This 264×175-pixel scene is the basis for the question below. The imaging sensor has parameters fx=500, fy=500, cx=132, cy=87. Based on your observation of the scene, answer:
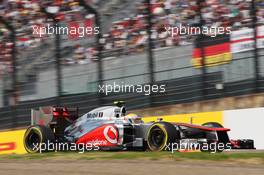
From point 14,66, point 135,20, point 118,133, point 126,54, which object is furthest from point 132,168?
point 14,66

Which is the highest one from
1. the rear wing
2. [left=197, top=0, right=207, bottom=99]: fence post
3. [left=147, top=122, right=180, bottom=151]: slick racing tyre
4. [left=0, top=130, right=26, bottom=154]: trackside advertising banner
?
[left=197, top=0, right=207, bottom=99]: fence post

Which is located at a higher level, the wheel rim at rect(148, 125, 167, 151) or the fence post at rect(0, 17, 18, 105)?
the fence post at rect(0, 17, 18, 105)

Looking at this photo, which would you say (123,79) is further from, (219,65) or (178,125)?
(178,125)

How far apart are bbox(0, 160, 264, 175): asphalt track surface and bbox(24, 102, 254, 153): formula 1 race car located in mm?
2119

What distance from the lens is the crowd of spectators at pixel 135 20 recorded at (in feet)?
42.8

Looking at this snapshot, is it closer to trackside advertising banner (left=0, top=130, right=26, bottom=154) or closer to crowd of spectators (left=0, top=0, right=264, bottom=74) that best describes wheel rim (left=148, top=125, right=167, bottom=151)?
crowd of spectators (left=0, top=0, right=264, bottom=74)

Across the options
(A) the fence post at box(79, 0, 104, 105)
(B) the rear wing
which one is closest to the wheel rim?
(B) the rear wing

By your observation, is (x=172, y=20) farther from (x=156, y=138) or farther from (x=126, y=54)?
(x=156, y=138)

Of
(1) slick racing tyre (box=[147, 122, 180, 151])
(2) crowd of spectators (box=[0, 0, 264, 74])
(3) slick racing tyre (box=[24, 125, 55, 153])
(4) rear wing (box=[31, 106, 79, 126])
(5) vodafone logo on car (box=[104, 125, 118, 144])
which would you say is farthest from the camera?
(2) crowd of spectators (box=[0, 0, 264, 74])

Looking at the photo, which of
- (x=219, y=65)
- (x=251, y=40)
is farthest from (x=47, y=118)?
(x=251, y=40)

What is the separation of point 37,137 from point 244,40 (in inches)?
225

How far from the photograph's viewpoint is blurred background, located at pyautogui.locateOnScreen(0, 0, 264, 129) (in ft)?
41.9

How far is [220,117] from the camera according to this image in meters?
12.6

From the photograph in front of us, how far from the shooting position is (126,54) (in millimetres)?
14352
